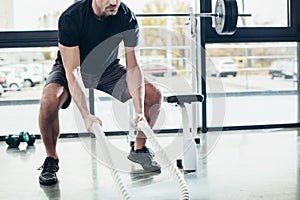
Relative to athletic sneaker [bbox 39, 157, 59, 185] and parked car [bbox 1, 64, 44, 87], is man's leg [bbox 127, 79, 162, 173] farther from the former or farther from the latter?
parked car [bbox 1, 64, 44, 87]

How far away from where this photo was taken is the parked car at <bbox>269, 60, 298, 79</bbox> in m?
4.75

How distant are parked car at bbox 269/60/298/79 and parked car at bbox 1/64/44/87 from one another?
2.31 meters

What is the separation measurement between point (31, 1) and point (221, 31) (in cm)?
182

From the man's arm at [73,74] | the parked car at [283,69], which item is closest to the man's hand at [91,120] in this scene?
the man's arm at [73,74]

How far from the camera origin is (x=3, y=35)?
4.29m

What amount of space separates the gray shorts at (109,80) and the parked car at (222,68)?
1.84 meters

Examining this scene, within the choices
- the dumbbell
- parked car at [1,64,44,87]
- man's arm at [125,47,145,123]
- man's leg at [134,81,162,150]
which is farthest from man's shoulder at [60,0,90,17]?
parked car at [1,64,44,87]

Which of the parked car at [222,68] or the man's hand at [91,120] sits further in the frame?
the parked car at [222,68]

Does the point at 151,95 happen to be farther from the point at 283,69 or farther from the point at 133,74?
the point at 283,69

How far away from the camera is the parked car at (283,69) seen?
4.75m

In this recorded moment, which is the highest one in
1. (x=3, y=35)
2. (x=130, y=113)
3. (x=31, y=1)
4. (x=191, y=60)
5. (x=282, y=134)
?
(x=31, y=1)

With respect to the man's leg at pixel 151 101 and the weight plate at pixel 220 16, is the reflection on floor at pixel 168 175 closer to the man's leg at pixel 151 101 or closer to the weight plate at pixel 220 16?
the man's leg at pixel 151 101

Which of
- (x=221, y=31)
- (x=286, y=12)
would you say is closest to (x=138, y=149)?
(x=221, y=31)

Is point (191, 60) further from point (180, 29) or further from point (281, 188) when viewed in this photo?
point (281, 188)
